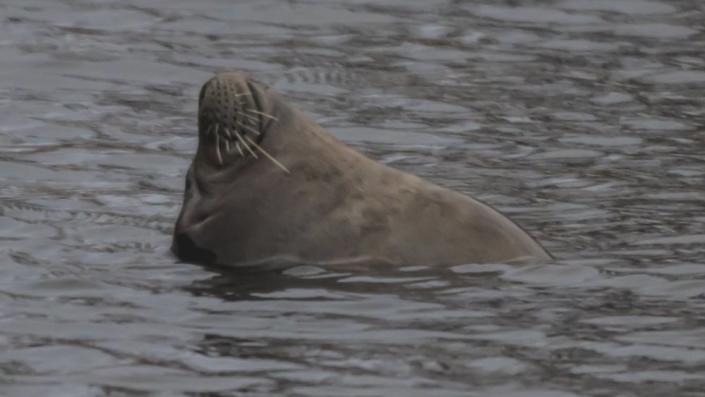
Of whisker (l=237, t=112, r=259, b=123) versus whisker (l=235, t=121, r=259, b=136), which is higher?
whisker (l=237, t=112, r=259, b=123)

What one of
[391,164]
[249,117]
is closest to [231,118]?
[249,117]

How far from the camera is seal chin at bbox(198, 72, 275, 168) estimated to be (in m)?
9.65

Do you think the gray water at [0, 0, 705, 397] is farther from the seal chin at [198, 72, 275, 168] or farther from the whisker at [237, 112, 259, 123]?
the whisker at [237, 112, 259, 123]

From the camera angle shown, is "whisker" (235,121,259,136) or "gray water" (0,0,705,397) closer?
Answer: "gray water" (0,0,705,397)

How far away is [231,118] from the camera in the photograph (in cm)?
966

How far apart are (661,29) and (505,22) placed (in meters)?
1.11

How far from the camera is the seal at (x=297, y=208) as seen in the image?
966cm

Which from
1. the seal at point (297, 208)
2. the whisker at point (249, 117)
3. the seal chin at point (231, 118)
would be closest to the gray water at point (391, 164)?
the seal at point (297, 208)

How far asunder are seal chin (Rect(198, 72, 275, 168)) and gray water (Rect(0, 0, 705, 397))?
537mm

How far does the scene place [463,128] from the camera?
1387 cm

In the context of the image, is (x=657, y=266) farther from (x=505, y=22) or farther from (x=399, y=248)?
(x=505, y=22)

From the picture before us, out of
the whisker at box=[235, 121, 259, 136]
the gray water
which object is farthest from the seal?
the gray water

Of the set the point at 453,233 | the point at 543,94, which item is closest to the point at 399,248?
the point at 453,233

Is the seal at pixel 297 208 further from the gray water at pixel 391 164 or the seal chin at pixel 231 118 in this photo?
the gray water at pixel 391 164
